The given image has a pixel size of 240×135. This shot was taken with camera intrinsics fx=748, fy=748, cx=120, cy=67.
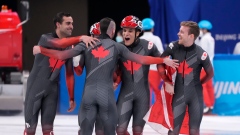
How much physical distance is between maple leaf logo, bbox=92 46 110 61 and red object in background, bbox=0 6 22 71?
22.8 feet

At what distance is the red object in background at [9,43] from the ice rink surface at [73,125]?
113cm

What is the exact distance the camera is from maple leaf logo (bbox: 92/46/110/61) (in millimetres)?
8508

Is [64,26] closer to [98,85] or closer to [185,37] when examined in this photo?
[98,85]

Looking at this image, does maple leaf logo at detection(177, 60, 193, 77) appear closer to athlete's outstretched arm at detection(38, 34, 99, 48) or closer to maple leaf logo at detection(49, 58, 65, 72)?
athlete's outstretched arm at detection(38, 34, 99, 48)

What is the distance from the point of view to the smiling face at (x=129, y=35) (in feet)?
31.7

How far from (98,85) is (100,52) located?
1.24ft

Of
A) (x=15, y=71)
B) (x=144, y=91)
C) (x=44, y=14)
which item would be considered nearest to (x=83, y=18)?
(x=44, y=14)

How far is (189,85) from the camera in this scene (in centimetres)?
939

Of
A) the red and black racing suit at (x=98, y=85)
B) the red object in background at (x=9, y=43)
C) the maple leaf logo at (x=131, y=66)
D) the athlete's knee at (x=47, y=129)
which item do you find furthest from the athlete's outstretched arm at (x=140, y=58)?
the red object in background at (x=9, y=43)

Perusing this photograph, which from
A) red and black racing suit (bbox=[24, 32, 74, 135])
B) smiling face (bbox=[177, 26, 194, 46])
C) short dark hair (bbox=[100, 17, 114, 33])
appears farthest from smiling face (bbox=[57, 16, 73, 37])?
smiling face (bbox=[177, 26, 194, 46])

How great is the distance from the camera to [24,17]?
15.0 m

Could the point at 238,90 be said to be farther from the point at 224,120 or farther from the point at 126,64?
the point at 126,64

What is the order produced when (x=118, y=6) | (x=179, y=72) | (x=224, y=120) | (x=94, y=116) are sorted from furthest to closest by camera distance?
(x=118, y=6) → (x=224, y=120) → (x=179, y=72) → (x=94, y=116)

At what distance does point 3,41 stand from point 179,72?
21.8ft
